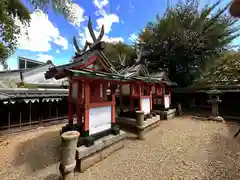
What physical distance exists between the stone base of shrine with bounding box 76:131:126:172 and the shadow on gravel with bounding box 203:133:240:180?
A: 2748 mm

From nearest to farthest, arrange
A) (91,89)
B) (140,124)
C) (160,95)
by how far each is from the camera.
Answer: (91,89)
(140,124)
(160,95)

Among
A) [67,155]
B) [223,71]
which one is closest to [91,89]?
[67,155]

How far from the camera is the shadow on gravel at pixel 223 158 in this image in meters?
3.27

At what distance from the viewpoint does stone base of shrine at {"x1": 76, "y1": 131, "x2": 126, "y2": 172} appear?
350 centimetres

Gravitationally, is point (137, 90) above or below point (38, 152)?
above

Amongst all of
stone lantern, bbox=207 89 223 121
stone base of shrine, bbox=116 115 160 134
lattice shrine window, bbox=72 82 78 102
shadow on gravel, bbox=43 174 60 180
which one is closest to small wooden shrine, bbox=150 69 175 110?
stone base of shrine, bbox=116 115 160 134

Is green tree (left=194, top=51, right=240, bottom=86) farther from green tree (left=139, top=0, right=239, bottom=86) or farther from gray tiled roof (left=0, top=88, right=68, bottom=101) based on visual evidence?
gray tiled roof (left=0, top=88, right=68, bottom=101)

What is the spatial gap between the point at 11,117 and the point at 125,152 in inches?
258

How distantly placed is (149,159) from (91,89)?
10.1ft

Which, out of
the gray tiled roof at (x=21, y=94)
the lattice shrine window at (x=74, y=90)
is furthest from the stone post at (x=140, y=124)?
the gray tiled roof at (x=21, y=94)

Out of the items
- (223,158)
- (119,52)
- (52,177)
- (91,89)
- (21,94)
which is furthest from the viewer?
(119,52)

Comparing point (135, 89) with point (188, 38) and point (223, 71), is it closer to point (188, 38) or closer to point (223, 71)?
point (188, 38)

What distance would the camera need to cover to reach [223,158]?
4020 mm

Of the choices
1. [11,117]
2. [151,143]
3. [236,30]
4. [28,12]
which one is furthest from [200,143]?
[236,30]
